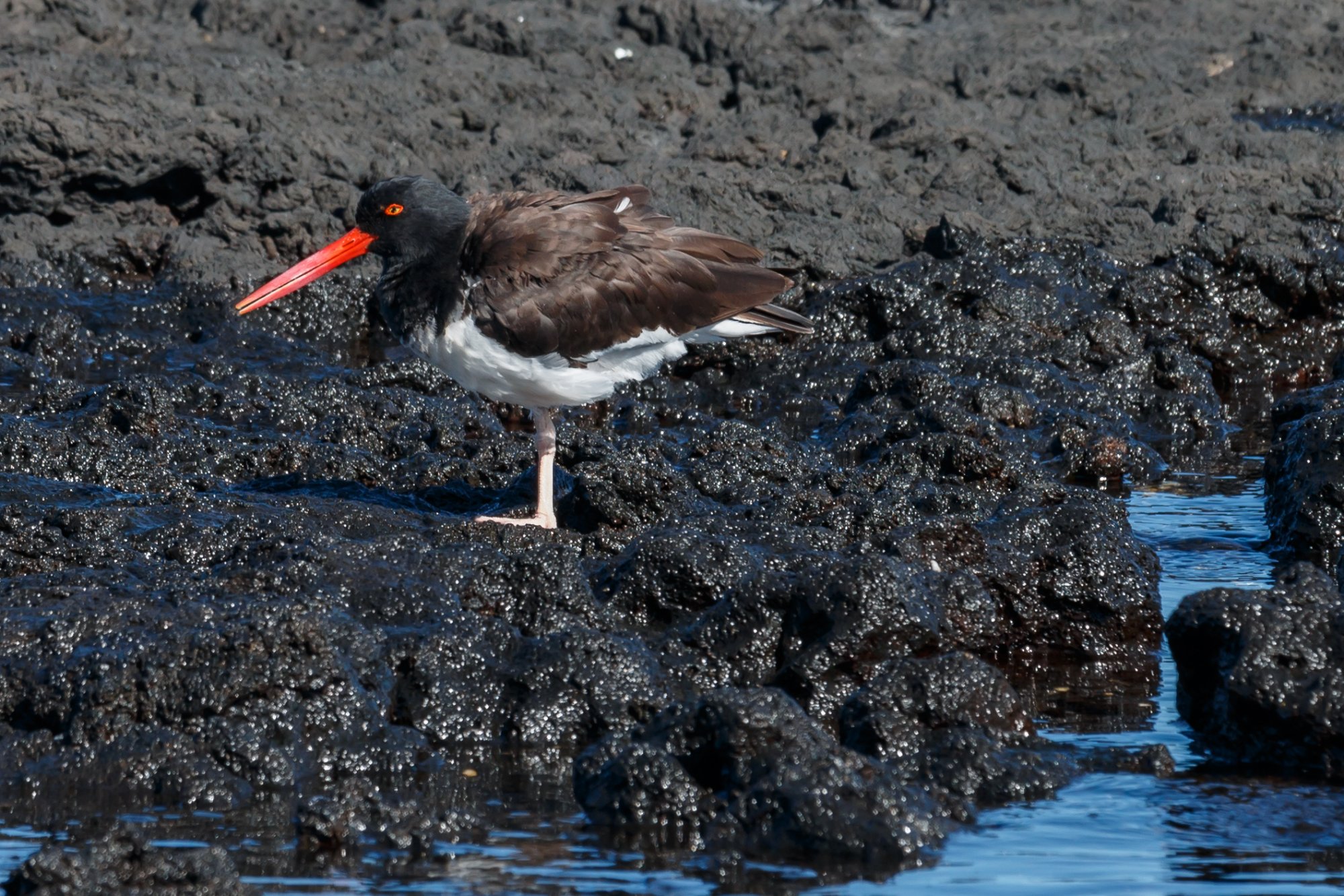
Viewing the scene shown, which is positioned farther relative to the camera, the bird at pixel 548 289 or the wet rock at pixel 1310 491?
the wet rock at pixel 1310 491

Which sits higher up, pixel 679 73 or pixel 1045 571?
pixel 679 73

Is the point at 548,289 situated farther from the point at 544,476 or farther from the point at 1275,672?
the point at 1275,672

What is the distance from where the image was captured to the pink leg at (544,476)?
24.8 ft

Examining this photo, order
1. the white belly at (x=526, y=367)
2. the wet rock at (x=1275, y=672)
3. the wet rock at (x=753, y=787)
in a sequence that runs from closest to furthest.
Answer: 1. the wet rock at (x=753, y=787)
2. the wet rock at (x=1275, y=672)
3. the white belly at (x=526, y=367)

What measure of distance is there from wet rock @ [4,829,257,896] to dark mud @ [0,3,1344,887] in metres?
0.02

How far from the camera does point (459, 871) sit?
4.80 m

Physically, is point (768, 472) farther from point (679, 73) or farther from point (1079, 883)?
point (679, 73)

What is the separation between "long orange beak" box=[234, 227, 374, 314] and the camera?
841cm

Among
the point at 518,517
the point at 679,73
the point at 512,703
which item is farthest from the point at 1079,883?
the point at 679,73

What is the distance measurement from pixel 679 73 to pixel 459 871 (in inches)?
444

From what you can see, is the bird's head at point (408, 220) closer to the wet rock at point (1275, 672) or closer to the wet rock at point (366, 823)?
the wet rock at point (366, 823)

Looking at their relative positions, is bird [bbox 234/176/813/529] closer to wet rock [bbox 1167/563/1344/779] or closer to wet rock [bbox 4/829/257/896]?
wet rock [bbox 1167/563/1344/779]

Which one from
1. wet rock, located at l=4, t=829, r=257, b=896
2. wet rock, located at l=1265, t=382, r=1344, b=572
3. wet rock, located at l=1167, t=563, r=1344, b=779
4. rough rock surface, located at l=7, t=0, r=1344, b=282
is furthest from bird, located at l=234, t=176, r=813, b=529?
rough rock surface, located at l=7, t=0, r=1344, b=282

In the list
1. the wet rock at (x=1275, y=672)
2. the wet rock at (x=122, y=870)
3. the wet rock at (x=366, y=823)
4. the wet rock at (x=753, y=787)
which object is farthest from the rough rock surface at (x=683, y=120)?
the wet rock at (x=122, y=870)
